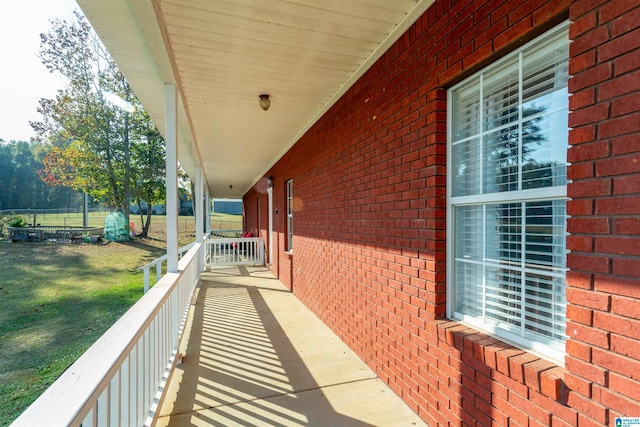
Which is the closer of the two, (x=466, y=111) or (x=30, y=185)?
(x=466, y=111)

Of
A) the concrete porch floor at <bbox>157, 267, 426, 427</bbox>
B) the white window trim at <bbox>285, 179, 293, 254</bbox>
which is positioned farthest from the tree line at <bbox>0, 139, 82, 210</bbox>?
the concrete porch floor at <bbox>157, 267, 426, 427</bbox>

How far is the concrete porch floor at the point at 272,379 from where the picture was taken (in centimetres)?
221

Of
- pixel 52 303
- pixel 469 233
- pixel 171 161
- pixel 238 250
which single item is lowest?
pixel 52 303

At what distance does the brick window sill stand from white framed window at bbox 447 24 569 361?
78 mm

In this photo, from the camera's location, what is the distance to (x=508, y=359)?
1489 millimetres

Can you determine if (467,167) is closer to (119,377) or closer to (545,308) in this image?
(545,308)

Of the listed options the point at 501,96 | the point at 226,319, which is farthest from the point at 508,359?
the point at 226,319

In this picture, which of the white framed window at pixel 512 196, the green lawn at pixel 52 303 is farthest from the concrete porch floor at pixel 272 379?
the green lawn at pixel 52 303

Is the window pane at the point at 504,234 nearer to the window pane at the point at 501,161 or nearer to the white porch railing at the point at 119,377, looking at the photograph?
the window pane at the point at 501,161

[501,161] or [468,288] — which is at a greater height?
[501,161]

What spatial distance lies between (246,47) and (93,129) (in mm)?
17517

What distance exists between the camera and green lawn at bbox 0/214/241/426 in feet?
12.6

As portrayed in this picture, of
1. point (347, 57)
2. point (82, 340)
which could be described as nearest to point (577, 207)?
point (347, 57)

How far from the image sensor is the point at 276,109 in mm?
4164
